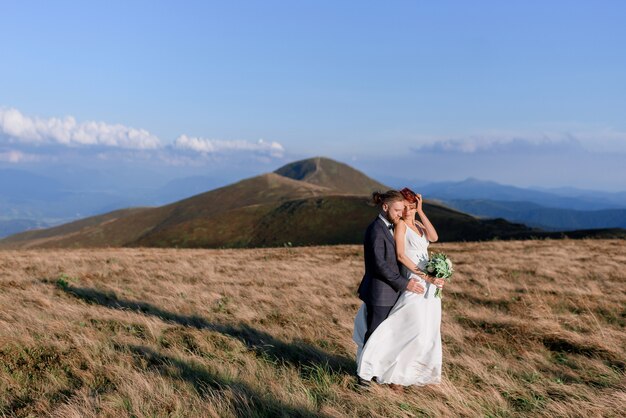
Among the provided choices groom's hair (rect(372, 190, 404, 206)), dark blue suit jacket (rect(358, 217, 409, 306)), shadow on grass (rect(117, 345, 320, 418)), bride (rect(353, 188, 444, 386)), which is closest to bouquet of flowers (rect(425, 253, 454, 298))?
bride (rect(353, 188, 444, 386))

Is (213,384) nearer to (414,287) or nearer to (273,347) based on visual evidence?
(273,347)

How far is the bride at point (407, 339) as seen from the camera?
223 inches

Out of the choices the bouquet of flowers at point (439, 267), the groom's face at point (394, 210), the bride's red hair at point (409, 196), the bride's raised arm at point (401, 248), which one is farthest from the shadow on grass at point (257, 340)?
the bride's red hair at point (409, 196)

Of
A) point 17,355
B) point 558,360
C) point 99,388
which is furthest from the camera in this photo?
point 558,360

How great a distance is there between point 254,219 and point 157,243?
23.7 meters

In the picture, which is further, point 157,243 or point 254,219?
point 254,219

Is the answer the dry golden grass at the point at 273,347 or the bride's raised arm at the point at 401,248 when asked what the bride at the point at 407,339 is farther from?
the dry golden grass at the point at 273,347

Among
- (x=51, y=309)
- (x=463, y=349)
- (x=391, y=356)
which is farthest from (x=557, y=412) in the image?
(x=51, y=309)

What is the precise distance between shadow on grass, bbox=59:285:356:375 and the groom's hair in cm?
261

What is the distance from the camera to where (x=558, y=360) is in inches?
291

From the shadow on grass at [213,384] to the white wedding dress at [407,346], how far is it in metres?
1.29

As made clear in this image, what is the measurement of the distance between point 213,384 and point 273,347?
2041mm

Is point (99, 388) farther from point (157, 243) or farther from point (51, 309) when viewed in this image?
point (157, 243)

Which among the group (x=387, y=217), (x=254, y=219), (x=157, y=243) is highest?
(x=387, y=217)
